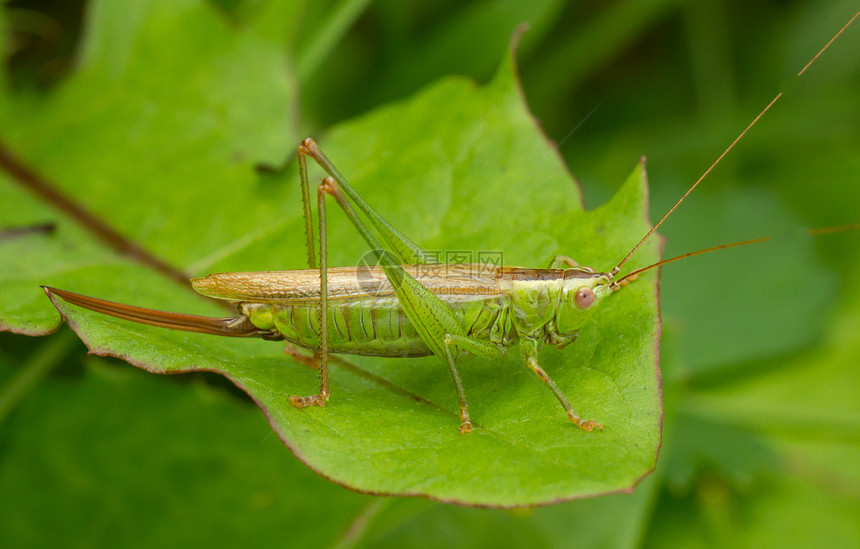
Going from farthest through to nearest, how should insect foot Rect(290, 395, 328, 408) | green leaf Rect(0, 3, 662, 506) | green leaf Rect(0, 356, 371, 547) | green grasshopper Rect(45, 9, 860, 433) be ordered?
green leaf Rect(0, 356, 371, 547) < green grasshopper Rect(45, 9, 860, 433) < insect foot Rect(290, 395, 328, 408) < green leaf Rect(0, 3, 662, 506)

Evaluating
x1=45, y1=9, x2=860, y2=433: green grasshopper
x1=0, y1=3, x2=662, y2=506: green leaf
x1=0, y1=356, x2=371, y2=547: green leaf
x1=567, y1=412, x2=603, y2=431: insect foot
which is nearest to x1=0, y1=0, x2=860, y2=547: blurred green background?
x1=0, y1=356, x2=371, y2=547: green leaf

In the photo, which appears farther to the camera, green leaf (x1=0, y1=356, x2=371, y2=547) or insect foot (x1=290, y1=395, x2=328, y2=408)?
green leaf (x1=0, y1=356, x2=371, y2=547)

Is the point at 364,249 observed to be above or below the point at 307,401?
above

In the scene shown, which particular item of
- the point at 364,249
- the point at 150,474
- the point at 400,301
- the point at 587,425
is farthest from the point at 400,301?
the point at 150,474

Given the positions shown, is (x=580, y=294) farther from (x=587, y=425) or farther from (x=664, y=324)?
(x=664, y=324)

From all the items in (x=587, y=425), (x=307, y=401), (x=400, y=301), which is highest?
(x=400, y=301)

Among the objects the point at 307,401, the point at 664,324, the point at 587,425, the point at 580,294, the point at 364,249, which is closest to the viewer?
the point at 587,425

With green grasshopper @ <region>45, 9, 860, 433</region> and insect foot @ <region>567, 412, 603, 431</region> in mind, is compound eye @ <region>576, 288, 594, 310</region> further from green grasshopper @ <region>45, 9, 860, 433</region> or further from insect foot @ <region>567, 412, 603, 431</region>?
insect foot @ <region>567, 412, 603, 431</region>
